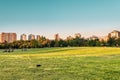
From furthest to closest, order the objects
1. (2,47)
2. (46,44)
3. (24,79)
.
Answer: (46,44), (2,47), (24,79)

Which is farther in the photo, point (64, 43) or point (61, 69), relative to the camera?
point (64, 43)

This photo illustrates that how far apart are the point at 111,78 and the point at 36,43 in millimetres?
173814

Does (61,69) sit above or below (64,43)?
below

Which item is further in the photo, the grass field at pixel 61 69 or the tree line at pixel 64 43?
the tree line at pixel 64 43

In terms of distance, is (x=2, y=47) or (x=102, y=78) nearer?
(x=102, y=78)

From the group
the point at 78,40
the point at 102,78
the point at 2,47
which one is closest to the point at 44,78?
the point at 102,78

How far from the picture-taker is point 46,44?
631 feet

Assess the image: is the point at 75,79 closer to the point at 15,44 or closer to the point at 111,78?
the point at 111,78

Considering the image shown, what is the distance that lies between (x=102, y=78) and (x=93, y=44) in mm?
169625

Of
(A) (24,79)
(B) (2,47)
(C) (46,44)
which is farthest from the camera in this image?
(C) (46,44)

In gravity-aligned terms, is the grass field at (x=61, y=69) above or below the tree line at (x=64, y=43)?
below

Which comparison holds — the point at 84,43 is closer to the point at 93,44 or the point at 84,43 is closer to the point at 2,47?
the point at 93,44

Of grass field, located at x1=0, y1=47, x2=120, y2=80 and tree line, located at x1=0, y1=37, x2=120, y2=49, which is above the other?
tree line, located at x1=0, y1=37, x2=120, y2=49

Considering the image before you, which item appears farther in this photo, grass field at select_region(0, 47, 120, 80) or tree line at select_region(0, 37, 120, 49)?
tree line at select_region(0, 37, 120, 49)
